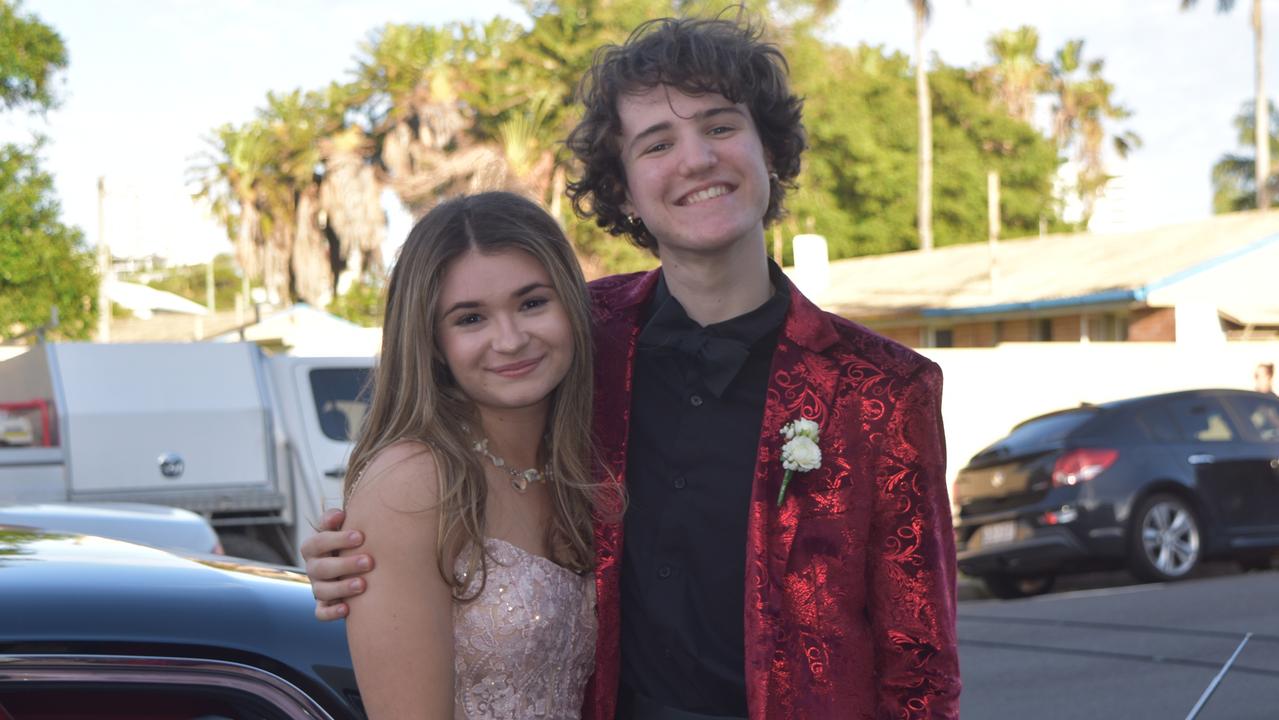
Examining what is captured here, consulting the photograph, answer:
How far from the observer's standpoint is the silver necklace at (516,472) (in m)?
2.65

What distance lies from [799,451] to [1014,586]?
9.78 metres

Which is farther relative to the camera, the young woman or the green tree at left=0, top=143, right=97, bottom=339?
the green tree at left=0, top=143, right=97, bottom=339

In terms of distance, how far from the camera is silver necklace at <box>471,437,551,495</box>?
8.69 ft

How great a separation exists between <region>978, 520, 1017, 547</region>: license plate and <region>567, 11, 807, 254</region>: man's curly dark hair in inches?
331

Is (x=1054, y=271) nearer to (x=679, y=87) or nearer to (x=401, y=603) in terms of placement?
(x=679, y=87)

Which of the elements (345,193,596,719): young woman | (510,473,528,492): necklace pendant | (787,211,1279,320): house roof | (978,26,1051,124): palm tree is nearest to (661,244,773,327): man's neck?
(345,193,596,719): young woman

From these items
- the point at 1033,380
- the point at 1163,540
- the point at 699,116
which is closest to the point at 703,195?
the point at 699,116

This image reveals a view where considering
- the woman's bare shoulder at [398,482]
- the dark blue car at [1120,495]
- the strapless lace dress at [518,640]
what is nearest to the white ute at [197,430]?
the dark blue car at [1120,495]

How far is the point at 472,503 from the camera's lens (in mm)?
2461

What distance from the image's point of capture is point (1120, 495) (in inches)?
431

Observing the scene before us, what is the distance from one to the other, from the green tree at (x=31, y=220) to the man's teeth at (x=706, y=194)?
1795cm

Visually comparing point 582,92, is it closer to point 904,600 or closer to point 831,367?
point 831,367

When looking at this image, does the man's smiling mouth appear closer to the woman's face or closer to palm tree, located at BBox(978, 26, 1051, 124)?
the woman's face

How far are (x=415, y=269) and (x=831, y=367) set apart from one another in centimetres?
77
